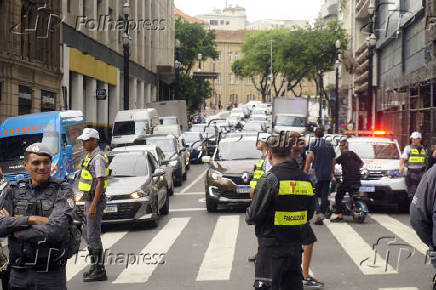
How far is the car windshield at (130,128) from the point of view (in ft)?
106

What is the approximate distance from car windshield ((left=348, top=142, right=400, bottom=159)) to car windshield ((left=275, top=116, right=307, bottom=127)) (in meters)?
28.8

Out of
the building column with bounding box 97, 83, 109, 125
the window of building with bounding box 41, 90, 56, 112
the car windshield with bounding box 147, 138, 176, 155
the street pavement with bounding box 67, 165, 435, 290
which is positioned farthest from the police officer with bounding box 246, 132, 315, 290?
the building column with bounding box 97, 83, 109, 125

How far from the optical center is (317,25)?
65062mm

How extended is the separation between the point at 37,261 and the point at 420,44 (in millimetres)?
30736

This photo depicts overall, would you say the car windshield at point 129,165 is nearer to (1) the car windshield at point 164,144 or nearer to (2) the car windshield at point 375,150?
(2) the car windshield at point 375,150

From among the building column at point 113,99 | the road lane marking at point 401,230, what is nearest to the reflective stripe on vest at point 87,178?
the road lane marking at point 401,230

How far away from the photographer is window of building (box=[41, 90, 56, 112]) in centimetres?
3281

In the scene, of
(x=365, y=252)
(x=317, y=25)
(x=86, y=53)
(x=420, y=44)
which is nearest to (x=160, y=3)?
(x=317, y=25)

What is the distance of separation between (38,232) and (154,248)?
6993 millimetres

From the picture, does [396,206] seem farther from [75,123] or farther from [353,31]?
[353,31]

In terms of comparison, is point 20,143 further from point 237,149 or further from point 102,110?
point 102,110

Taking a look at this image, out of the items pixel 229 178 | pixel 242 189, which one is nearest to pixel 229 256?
pixel 242 189

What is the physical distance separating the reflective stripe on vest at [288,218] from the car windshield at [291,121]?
41503 millimetres

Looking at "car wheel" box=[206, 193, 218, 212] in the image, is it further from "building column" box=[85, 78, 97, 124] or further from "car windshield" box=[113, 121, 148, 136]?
"building column" box=[85, 78, 97, 124]
